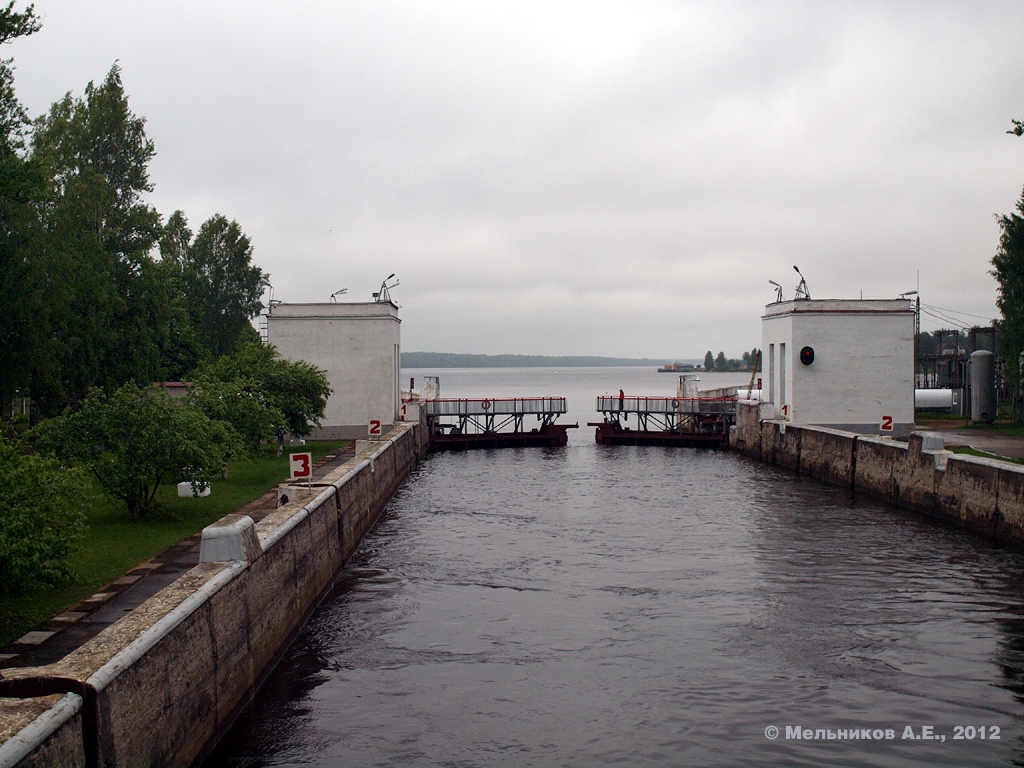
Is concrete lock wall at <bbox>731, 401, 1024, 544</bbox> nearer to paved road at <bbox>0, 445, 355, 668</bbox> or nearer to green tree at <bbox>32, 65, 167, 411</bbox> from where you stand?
paved road at <bbox>0, 445, 355, 668</bbox>

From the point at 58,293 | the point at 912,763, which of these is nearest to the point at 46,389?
the point at 58,293

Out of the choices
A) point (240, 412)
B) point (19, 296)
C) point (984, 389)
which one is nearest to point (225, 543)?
point (240, 412)

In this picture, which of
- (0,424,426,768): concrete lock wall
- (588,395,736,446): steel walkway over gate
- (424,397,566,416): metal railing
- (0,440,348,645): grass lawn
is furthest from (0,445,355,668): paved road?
(588,395,736,446): steel walkway over gate

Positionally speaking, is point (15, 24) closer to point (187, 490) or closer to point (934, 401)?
point (187, 490)

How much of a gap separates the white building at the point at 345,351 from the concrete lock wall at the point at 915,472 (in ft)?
52.7

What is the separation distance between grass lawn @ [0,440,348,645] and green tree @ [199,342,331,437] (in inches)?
180

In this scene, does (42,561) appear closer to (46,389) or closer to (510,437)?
(46,389)

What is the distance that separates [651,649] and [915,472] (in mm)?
14443

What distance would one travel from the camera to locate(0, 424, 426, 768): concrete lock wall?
701 centimetres

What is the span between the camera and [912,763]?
32.9ft

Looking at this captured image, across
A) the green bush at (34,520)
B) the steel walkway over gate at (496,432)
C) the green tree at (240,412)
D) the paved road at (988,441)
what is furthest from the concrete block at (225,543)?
the steel walkway over gate at (496,432)

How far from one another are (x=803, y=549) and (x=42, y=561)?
50.4 feet

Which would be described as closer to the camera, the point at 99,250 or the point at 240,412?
the point at 240,412

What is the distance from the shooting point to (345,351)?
40.1 metres
